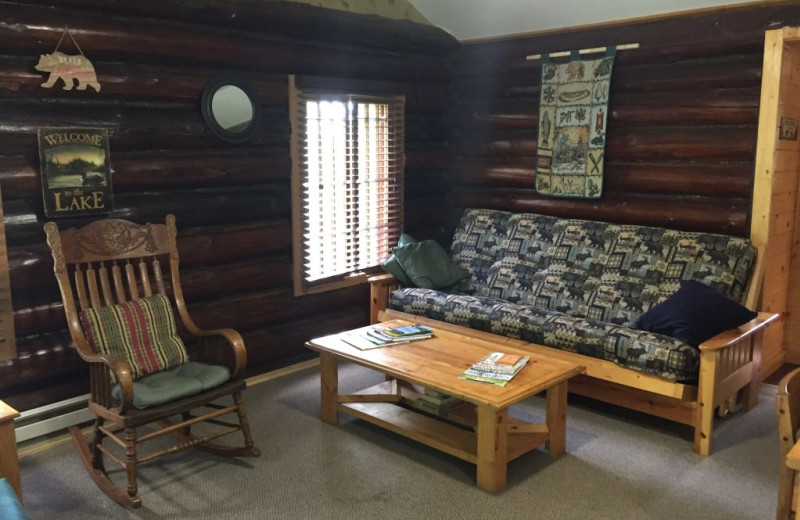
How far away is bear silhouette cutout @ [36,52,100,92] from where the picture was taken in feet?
10.9

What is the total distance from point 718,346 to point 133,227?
2868 millimetres

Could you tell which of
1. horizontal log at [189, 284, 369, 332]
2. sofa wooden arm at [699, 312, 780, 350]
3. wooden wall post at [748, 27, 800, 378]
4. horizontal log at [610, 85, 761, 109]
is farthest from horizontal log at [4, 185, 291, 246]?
wooden wall post at [748, 27, 800, 378]

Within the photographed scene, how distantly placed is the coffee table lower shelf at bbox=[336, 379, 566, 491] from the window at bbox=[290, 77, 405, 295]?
1.12 meters

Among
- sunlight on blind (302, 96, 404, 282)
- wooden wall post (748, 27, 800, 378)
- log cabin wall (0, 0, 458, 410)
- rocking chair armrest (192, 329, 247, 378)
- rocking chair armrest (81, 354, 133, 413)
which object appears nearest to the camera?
rocking chair armrest (81, 354, 133, 413)

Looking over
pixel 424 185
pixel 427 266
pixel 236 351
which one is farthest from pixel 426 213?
pixel 236 351

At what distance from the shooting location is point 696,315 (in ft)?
11.5

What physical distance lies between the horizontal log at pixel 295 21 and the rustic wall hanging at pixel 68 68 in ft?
0.79

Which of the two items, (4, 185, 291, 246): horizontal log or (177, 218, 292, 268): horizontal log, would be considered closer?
(4, 185, 291, 246): horizontal log

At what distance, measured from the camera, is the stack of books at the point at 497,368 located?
3123 millimetres

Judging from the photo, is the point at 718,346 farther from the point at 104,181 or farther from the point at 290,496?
the point at 104,181

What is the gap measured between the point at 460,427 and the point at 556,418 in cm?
52

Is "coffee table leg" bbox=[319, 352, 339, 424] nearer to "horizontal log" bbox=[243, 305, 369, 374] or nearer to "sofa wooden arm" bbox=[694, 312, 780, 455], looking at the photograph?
"horizontal log" bbox=[243, 305, 369, 374]

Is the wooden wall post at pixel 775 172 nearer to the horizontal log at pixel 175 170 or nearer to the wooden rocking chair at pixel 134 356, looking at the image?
the horizontal log at pixel 175 170

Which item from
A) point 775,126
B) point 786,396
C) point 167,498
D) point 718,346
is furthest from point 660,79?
point 167,498
